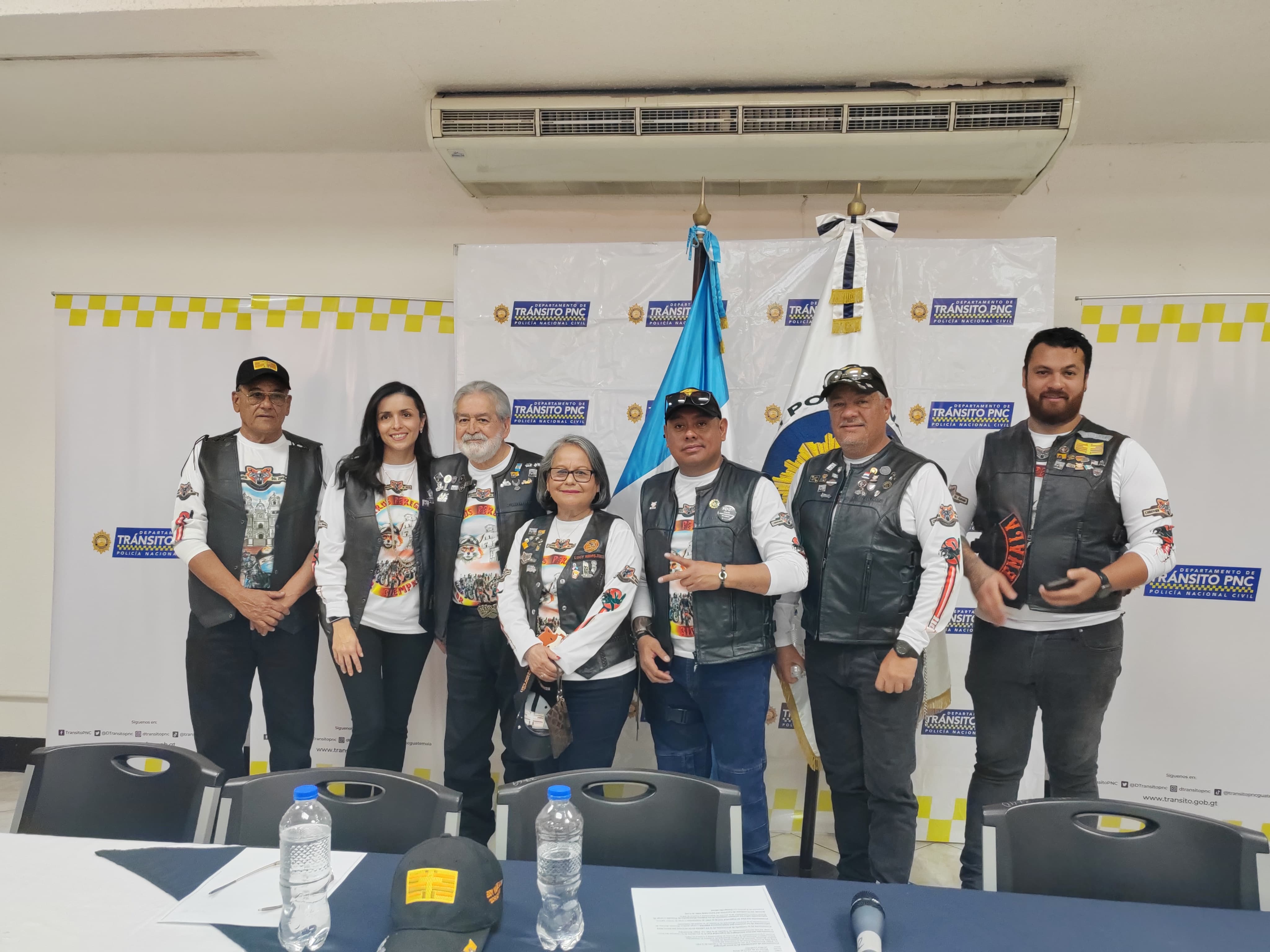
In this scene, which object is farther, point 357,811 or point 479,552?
point 479,552

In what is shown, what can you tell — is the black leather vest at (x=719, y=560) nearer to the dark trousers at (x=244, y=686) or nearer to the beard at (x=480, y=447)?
the beard at (x=480, y=447)

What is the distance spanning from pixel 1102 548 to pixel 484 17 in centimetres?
247

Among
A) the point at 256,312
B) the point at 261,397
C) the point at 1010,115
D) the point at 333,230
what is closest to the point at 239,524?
the point at 261,397

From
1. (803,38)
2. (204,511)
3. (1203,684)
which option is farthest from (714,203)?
(1203,684)

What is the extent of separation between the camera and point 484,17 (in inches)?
93.0

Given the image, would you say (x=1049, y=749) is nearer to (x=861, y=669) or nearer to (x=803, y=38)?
(x=861, y=669)

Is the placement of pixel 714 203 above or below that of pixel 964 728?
above

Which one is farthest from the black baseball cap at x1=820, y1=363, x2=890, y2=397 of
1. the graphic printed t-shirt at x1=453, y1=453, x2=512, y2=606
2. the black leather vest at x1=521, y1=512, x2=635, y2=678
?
the graphic printed t-shirt at x1=453, y1=453, x2=512, y2=606

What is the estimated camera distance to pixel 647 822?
4.72 ft

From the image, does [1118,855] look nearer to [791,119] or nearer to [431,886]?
[431,886]

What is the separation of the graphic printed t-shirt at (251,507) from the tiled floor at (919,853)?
104 centimetres

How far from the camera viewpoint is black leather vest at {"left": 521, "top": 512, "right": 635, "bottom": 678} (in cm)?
220

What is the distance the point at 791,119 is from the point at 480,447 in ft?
5.51

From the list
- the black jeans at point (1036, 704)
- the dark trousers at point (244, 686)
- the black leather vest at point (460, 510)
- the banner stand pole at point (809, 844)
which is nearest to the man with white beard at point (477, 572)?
the black leather vest at point (460, 510)
